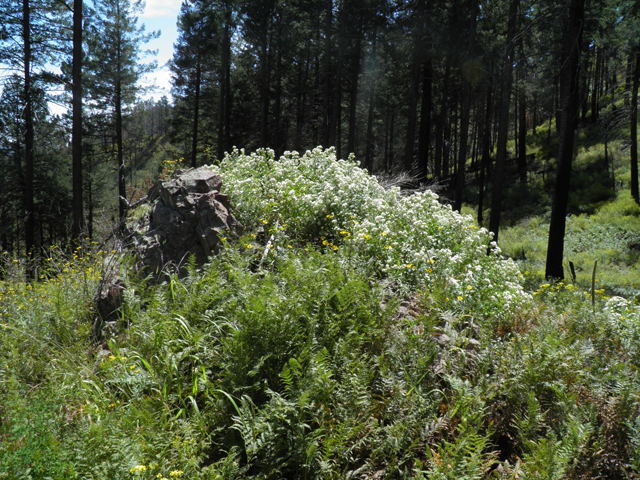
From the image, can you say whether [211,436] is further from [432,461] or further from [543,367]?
[543,367]

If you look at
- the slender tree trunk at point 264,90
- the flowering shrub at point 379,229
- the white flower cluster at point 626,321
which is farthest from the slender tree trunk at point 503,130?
the slender tree trunk at point 264,90

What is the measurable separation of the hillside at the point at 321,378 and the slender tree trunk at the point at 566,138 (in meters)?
6.66

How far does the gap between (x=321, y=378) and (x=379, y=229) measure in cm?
299

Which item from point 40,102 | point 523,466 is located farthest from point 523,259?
point 40,102

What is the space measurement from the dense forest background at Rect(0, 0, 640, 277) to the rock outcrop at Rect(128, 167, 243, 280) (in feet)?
11.3

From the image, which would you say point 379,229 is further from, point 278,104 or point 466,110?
point 278,104

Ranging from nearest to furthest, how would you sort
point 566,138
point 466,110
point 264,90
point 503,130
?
point 566,138
point 503,130
point 466,110
point 264,90

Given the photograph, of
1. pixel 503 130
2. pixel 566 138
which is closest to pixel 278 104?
pixel 503 130

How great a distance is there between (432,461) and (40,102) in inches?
666

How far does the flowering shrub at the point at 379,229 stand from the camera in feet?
15.4

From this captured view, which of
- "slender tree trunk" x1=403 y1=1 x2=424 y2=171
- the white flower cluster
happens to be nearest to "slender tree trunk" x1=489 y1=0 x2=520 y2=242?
"slender tree trunk" x1=403 y1=1 x2=424 y2=171

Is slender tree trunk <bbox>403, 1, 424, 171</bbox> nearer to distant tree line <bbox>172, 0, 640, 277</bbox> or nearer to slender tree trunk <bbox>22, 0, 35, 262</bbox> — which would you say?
distant tree line <bbox>172, 0, 640, 277</bbox>

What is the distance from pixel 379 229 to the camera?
5398 mm

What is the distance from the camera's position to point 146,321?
3596 millimetres
